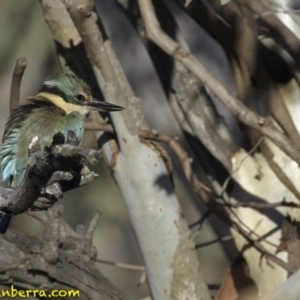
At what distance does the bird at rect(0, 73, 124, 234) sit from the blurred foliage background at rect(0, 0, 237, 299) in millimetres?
1070

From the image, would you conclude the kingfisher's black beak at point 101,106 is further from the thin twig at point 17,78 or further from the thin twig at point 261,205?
the thin twig at point 261,205

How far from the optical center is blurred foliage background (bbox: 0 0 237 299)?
409 cm

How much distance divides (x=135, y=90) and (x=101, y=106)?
1.48 meters

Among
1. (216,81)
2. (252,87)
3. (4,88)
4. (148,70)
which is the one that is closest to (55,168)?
(216,81)

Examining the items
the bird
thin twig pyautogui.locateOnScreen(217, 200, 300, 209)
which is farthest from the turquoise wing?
thin twig pyautogui.locateOnScreen(217, 200, 300, 209)

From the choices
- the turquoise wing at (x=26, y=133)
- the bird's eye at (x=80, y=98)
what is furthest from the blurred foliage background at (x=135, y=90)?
the turquoise wing at (x=26, y=133)

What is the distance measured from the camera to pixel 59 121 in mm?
2531

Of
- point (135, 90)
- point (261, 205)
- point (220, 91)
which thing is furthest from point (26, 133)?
point (135, 90)

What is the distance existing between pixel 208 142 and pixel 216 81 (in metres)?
0.49

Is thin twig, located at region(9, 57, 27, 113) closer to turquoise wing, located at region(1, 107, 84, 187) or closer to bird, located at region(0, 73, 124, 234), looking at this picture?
bird, located at region(0, 73, 124, 234)

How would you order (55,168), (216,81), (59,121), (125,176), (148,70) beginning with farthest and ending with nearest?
1. (148,70)
2. (125,176)
3. (216,81)
4. (59,121)
5. (55,168)

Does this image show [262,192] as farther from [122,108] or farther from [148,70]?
[148,70]

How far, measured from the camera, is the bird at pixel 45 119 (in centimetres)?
246

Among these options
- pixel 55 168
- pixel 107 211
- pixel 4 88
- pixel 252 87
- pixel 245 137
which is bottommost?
pixel 107 211
